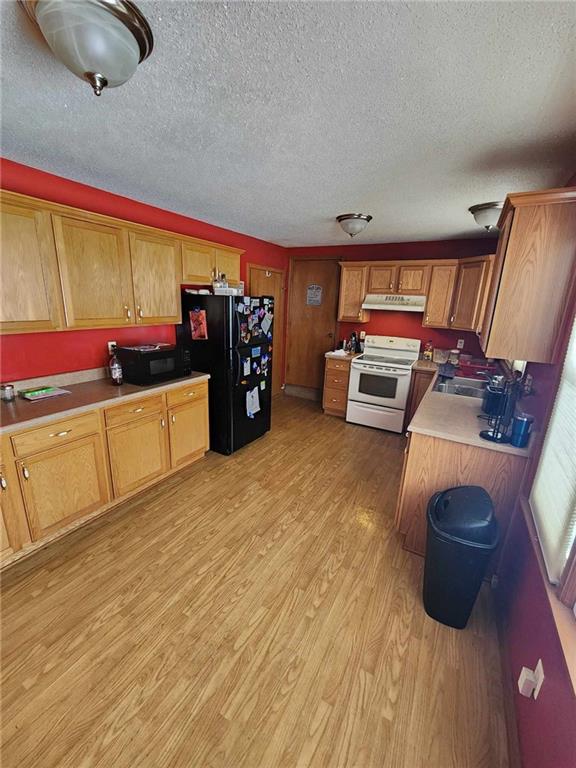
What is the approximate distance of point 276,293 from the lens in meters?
4.87

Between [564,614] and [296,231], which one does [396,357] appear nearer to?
[296,231]

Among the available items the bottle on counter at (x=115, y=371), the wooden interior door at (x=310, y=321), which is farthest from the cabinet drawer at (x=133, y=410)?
the wooden interior door at (x=310, y=321)

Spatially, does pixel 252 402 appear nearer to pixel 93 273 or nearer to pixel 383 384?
pixel 383 384

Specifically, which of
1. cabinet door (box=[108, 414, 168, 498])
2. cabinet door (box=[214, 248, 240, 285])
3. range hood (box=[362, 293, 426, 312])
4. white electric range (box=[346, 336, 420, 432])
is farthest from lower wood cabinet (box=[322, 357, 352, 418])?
cabinet door (box=[108, 414, 168, 498])

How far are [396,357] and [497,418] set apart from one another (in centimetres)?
246

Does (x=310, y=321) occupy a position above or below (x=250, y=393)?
above

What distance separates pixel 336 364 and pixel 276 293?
151 cm

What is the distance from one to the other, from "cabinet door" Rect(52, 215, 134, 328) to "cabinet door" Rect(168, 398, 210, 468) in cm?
90

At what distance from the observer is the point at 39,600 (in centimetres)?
171

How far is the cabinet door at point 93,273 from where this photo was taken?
6.97 feet

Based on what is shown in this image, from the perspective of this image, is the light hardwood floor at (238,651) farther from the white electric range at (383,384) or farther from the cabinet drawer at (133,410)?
the white electric range at (383,384)

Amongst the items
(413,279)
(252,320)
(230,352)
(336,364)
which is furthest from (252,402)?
A: (413,279)

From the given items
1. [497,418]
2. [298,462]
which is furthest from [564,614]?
[298,462]

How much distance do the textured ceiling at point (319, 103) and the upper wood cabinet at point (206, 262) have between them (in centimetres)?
71
